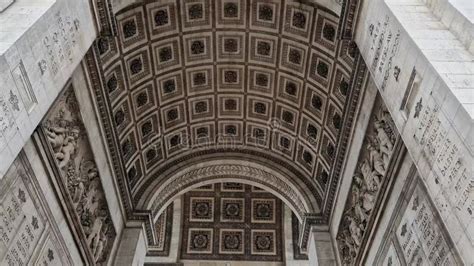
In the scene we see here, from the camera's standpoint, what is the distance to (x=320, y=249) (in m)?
16.7

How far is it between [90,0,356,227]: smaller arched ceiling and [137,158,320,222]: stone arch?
0.99 feet

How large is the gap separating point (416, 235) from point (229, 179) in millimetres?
Answer: 10209

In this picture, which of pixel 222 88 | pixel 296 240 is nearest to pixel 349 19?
pixel 222 88

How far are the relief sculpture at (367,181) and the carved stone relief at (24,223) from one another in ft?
24.9

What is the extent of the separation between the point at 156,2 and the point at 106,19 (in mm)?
2799

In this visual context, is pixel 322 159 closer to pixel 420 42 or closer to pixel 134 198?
pixel 134 198

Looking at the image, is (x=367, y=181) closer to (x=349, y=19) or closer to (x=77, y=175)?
(x=349, y=19)

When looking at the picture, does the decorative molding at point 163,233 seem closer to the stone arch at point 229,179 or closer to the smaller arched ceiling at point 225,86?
the stone arch at point 229,179

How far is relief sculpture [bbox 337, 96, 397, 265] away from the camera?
1241 centimetres

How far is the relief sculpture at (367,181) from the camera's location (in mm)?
12414

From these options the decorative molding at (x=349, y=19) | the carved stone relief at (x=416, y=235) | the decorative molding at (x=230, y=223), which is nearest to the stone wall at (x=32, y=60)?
the decorative molding at (x=349, y=19)

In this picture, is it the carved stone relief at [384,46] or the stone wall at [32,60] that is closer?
the stone wall at [32,60]

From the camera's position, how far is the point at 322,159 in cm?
1777

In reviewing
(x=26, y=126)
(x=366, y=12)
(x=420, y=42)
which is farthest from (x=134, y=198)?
(x=420, y=42)
